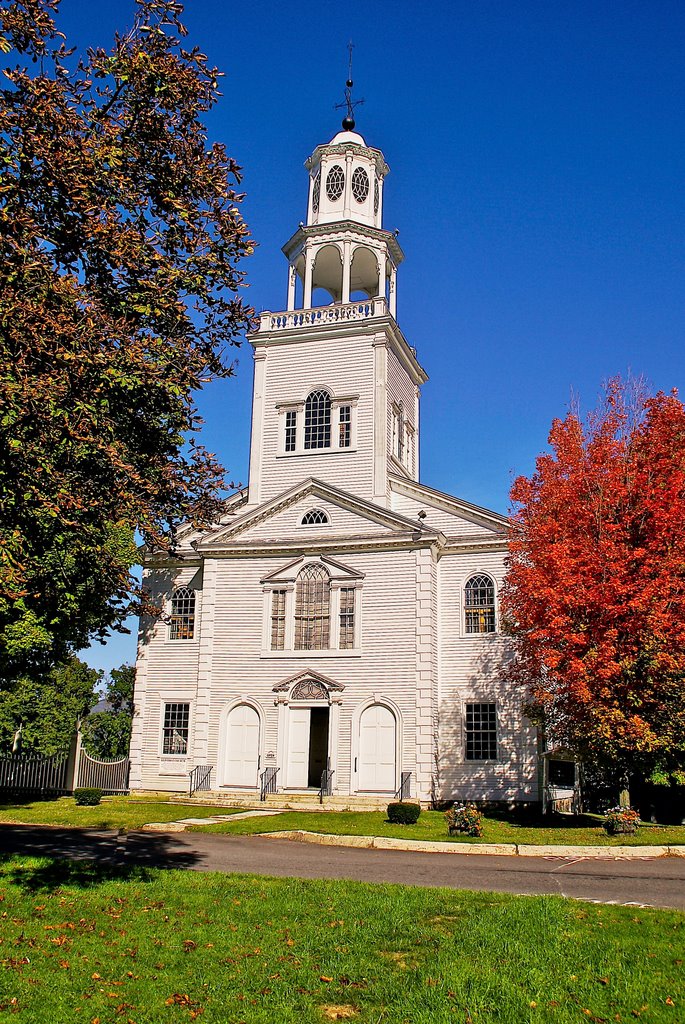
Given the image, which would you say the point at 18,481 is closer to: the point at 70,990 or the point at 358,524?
the point at 70,990

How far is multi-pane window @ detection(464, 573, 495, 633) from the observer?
3022cm

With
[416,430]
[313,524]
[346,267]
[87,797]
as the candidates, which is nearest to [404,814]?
[87,797]

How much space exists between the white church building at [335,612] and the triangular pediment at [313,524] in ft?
0.18

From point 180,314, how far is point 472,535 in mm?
21240

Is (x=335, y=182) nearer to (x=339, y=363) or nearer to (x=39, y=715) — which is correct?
(x=339, y=363)

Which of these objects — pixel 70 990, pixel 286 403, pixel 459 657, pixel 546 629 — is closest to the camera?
pixel 70 990

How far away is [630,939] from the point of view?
9.07 m

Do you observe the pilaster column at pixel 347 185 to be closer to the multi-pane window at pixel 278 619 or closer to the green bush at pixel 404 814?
the multi-pane window at pixel 278 619

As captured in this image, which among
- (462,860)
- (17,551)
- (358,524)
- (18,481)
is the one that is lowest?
(462,860)

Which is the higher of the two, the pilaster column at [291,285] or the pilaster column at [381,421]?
the pilaster column at [291,285]

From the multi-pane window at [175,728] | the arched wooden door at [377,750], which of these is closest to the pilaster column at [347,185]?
the arched wooden door at [377,750]

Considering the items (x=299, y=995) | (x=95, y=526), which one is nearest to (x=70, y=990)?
(x=299, y=995)

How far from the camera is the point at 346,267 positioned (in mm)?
34469

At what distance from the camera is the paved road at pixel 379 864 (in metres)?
13.1
